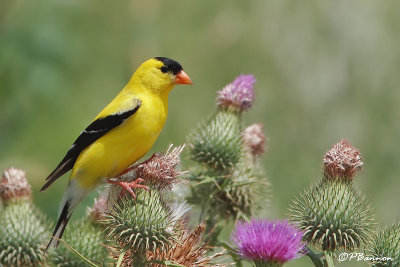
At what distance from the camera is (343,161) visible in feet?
8.92

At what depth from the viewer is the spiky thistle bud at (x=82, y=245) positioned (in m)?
3.01

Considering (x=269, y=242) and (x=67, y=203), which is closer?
(x=269, y=242)

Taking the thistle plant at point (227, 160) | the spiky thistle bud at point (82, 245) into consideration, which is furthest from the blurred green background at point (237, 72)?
the thistle plant at point (227, 160)

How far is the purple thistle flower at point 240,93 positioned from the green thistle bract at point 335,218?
986 mm

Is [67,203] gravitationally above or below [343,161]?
below

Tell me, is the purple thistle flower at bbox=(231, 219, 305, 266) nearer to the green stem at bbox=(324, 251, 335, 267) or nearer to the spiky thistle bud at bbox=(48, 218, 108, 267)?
the green stem at bbox=(324, 251, 335, 267)

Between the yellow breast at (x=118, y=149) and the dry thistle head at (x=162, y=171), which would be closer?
the dry thistle head at (x=162, y=171)

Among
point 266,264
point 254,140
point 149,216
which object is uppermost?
point 254,140

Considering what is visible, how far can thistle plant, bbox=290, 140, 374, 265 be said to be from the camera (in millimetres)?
2693

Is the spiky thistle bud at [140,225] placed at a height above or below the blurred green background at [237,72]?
below

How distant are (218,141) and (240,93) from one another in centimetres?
37

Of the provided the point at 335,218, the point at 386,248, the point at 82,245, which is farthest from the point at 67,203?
the point at 386,248

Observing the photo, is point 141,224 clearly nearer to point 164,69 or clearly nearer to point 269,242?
point 269,242

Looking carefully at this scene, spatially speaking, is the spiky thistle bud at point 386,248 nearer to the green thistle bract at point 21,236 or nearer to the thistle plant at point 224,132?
the thistle plant at point 224,132
